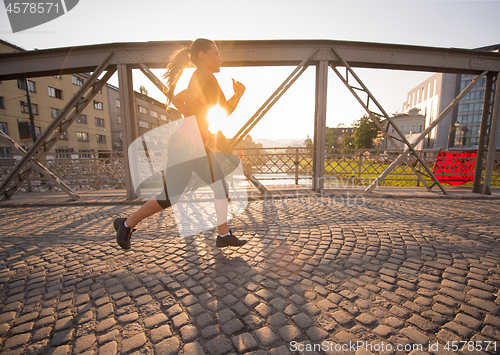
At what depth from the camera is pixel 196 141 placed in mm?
2396

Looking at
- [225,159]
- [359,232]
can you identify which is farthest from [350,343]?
[225,159]

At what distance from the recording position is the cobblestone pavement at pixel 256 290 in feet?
4.59

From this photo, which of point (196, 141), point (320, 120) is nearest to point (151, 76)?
point (196, 141)

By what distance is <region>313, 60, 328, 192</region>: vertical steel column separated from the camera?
5.71m

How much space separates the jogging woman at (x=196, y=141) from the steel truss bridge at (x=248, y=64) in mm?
3105

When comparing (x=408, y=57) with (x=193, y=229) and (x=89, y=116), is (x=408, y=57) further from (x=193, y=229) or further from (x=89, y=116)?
(x=89, y=116)

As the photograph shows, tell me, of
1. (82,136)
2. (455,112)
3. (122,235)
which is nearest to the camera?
(122,235)

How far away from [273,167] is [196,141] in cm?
749

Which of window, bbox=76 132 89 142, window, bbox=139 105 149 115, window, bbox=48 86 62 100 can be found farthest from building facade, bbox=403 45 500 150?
window, bbox=48 86 62 100

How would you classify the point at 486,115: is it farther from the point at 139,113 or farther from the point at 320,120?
the point at 139,113

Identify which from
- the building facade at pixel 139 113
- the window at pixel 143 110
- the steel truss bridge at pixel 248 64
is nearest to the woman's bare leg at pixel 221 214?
the steel truss bridge at pixel 248 64

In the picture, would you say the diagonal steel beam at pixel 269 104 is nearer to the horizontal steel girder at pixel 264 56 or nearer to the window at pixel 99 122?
the horizontal steel girder at pixel 264 56

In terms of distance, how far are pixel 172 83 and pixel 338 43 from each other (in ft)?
16.4

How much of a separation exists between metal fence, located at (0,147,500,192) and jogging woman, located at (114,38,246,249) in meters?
6.05
